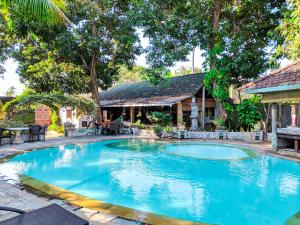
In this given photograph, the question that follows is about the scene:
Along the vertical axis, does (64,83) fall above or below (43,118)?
above

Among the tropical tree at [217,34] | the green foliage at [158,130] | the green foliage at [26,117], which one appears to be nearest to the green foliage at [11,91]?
the green foliage at [26,117]

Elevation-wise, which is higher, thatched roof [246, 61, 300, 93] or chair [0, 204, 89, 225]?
thatched roof [246, 61, 300, 93]

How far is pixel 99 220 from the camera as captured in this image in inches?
172

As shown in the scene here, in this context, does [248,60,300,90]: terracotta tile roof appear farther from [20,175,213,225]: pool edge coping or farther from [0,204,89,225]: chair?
[0,204,89,225]: chair

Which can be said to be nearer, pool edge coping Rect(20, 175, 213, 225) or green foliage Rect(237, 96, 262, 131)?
pool edge coping Rect(20, 175, 213, 225)

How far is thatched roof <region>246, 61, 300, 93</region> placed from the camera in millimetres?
10209

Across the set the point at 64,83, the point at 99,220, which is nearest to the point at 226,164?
the point at 99,220

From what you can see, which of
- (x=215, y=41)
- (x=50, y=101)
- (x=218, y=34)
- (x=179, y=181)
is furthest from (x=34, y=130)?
(x=218, y=34)

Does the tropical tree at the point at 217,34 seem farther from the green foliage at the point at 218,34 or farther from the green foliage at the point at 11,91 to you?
the green foliage at the point at 11,91

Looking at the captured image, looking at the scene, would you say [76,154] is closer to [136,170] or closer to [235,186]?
[136,170]

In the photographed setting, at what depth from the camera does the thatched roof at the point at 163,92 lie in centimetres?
1919

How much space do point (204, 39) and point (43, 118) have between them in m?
19.0

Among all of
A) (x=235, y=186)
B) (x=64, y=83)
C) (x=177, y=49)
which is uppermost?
(x=177, y=49)

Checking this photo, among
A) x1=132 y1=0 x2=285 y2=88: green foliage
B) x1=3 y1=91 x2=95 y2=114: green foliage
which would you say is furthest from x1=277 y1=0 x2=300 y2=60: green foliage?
A: x1=3 y1=91 x2=95 y2=114: green foliage
